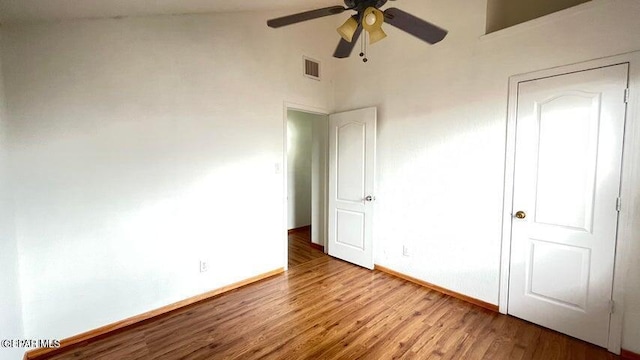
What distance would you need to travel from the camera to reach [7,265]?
4.77ft

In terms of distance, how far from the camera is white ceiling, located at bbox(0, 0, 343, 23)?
1.43m

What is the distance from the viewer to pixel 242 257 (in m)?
2.80

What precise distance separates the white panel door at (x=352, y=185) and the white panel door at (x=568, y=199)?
1427 millimetres

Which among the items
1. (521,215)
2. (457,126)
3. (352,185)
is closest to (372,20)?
(457,126)

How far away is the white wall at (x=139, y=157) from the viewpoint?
1744mm

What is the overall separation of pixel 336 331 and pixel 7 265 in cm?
211

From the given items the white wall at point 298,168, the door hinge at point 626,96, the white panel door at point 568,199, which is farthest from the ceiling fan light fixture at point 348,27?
the white wall at point 298,168

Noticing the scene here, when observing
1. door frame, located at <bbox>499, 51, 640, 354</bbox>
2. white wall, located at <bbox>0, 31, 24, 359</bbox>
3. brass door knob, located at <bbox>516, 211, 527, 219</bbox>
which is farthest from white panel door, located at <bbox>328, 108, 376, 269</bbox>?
white wall, located at <bbox>0, 31, 24, 359</bbox>

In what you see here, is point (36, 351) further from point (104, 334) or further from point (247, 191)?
point (247, 191)

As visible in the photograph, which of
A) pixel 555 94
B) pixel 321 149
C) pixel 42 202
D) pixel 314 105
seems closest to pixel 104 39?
pixel 42 202

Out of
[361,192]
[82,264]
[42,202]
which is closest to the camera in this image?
[42,202]

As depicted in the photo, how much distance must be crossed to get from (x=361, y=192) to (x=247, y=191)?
1.38m

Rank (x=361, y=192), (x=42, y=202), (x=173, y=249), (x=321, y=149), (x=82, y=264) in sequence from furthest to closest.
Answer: (x=321, y=149), (x=361, y=192), (x=173, y=249), (x=82, y=264), (x=42, y=202)

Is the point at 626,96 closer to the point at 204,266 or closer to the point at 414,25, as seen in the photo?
the point at 414,25
